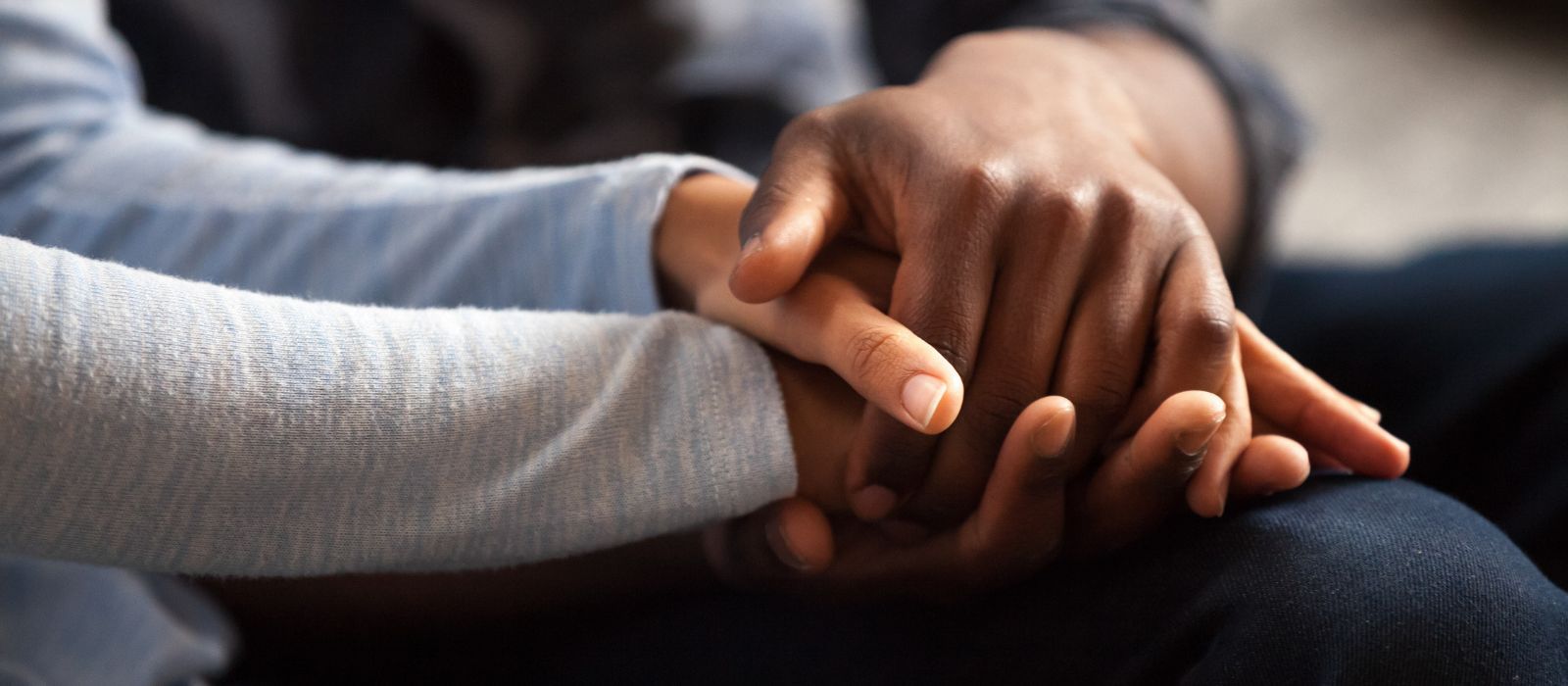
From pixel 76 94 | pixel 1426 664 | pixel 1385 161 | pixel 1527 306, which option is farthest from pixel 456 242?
pixel 1385 161

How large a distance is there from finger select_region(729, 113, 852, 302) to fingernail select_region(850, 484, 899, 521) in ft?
0.25

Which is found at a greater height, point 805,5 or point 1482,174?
point 805,5

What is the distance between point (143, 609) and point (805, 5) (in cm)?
51

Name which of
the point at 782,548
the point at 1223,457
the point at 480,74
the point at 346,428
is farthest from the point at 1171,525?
the point at 480,74

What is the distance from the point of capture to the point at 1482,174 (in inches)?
45.3

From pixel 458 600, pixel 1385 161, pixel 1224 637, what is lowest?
pixel 1385 161

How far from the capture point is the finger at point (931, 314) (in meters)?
0.37

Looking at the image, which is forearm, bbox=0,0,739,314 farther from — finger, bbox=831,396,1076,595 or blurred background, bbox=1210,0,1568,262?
blurred background, bbox=1210,0,1568,262

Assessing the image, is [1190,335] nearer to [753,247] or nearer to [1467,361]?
[753,247]

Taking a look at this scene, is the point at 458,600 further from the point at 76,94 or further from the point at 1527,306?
the point at 1527,306

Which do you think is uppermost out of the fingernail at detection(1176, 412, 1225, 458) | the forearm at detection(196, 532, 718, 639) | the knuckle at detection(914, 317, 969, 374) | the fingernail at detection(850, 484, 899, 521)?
the knuckle at detection(914, 317, 969, 374)

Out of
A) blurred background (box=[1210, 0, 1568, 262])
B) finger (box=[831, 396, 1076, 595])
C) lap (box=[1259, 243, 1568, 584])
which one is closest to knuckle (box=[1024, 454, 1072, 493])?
finger (box=[831, 396, 1076, 595])

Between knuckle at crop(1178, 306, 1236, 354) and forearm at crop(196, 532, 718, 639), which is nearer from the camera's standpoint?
knuckle at crop(1178, 306, 1236, 354)

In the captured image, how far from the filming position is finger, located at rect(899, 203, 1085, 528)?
0.38 m
